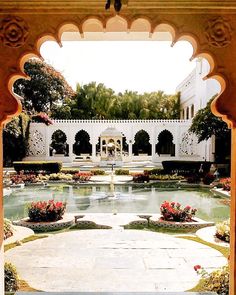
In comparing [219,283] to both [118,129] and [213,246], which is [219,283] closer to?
[213,246]

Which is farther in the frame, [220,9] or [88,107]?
[88,107]

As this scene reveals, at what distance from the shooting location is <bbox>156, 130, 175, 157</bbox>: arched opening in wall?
32.2 m

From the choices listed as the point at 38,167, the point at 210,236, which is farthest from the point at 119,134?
the point at 210,236

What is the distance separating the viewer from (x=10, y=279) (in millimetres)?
4848

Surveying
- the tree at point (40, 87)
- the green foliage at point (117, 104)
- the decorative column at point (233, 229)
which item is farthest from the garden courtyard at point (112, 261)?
the green foliage at point (117, 104)

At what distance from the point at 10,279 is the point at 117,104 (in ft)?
105

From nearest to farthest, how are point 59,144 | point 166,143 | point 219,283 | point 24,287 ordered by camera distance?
point 219,283, point 24,287, point 59,144, point 166,143

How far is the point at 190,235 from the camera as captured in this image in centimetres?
815

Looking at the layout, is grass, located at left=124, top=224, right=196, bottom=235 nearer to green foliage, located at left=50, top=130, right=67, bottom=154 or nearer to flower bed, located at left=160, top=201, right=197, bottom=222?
flower bed, located at left=160, top=201, right=197, bottom=222

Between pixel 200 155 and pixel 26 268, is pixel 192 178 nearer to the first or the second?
pixel 200 155

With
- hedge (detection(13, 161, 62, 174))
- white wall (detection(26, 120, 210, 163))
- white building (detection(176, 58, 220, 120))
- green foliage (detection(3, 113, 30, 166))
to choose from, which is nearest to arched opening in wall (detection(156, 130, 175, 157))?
white building (detection(176, 58, 220, 120))

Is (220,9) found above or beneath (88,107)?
beneath

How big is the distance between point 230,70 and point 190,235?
5810 mm

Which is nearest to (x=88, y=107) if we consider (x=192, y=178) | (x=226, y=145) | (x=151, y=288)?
(x=226, y=145)
